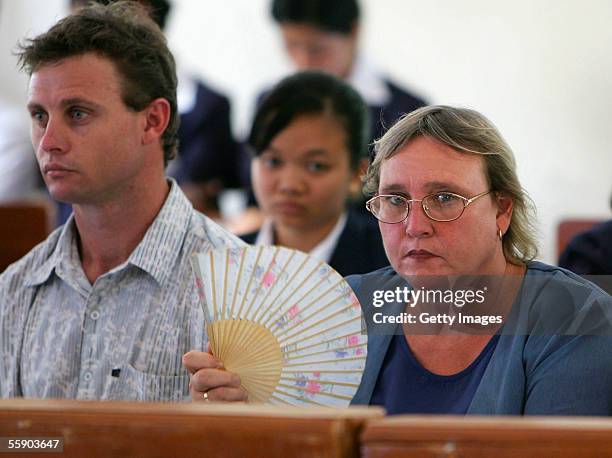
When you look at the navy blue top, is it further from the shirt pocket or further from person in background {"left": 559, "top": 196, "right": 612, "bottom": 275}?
person in background {"left": 559, "top": 196, "right": 612, "bottom": 275}

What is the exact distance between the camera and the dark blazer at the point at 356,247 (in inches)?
75.2

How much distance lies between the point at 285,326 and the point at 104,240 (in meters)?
0.52

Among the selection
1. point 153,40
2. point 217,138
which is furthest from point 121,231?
point 217,138

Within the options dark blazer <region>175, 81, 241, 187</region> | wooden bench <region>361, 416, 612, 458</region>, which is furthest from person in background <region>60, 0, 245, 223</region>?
wooden bench <region>361, 416, 612, 458</region>

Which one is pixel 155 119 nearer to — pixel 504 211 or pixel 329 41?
pixel 504 211

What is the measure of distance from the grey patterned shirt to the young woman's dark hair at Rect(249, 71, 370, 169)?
58 cm

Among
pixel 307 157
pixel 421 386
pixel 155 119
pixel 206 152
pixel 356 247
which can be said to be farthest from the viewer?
pixel 206 152

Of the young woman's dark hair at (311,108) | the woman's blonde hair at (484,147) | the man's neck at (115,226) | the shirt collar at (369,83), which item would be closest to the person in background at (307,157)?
the young woman's dark hair at (311,108)

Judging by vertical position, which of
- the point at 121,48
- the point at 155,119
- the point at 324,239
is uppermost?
the point at 121,48

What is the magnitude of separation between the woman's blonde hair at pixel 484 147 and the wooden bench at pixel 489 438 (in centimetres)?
51

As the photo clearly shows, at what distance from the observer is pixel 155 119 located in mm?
1891

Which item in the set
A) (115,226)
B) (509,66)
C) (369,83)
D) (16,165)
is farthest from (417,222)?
(509,66)

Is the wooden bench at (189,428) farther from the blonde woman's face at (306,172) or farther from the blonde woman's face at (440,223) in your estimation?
the blonde woman's face at (306,172)

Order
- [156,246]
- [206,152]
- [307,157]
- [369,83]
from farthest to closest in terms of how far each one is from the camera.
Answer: [369,83], [206,152], [307,157], [156,246]
